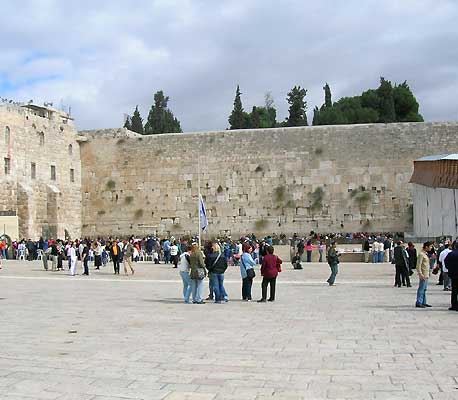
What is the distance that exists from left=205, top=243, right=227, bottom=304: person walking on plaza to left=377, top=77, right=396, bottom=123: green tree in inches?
1199

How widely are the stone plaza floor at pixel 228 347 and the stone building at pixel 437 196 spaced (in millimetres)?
8567

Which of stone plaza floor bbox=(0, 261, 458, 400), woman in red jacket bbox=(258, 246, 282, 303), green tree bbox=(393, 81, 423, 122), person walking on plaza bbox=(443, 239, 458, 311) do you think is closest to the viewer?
stone plaza floor bbox=(0, 261, 458, 400)

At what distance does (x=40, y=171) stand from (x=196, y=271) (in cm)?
1856

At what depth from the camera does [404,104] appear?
1678 inches

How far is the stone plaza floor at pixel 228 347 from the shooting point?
4.42 meters

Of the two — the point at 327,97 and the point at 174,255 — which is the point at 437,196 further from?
the point at 327,97

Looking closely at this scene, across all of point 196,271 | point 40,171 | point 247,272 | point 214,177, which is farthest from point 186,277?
point 40,171

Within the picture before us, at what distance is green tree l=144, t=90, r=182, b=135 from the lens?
46.9m

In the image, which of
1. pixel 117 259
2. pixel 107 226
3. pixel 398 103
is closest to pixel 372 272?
pixel 117 259

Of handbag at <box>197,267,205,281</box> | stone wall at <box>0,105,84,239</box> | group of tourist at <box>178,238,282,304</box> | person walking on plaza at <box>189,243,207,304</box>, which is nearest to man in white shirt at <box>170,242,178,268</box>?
stone wall at <box>0,105,84,239</box>

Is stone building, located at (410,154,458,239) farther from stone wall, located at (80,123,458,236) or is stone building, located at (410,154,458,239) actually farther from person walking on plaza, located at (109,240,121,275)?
person walking on plaza, located at (109,240,121,275)

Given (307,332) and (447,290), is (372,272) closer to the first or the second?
(447,290)

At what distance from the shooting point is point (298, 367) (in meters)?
5.10

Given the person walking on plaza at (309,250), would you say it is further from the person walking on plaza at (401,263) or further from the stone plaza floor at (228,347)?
the stone plaza floor at (228,347)
